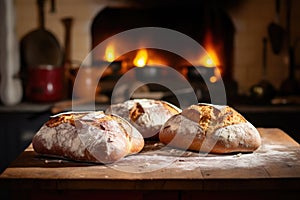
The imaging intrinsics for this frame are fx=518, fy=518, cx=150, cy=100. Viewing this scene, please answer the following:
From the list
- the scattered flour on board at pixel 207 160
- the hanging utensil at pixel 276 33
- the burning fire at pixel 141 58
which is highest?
the hanging utensil at pixel 276 33

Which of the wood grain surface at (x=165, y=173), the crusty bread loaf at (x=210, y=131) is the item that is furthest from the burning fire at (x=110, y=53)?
the wood grain surface at (x=165, y=173)

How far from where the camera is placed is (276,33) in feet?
10.9

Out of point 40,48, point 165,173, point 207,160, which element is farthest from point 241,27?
point 165,173

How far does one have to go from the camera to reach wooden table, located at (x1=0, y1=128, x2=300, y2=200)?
3.97 ft

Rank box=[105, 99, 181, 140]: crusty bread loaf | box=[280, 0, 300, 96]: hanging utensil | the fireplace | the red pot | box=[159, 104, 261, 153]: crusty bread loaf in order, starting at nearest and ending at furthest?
box=[159, 104, 261, 153]: crusty bread loaf → box=[105, 99, 181, 140]: crusty bread loaf → the red pot → box=[280, 0, 300, 96]: hanging utensil → the fireplace

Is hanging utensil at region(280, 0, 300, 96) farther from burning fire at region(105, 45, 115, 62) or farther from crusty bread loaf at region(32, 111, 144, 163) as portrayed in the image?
crusty bread loaf at region(32, 111, 144, 163)

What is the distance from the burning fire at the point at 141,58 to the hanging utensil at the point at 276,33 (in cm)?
82

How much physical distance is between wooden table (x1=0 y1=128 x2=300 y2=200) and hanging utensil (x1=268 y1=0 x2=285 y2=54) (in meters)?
2.10

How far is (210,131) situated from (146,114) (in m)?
0.25

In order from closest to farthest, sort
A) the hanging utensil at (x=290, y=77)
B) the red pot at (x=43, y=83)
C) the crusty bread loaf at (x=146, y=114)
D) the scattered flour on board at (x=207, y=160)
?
the scattered flour on board at (x=207, y=160) → the crusty bread loaf at (x=146, y=114) → the red pot at (x=43, y=83) → the hanging utensil at (x=290, y=77)

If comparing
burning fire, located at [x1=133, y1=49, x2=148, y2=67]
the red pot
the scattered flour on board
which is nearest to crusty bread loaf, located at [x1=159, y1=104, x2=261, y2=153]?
the scattered flour on board
